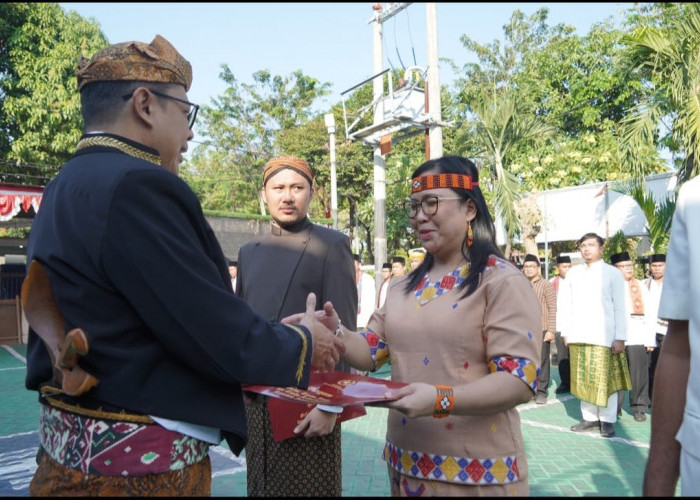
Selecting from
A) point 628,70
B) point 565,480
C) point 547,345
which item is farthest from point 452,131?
point 565,480

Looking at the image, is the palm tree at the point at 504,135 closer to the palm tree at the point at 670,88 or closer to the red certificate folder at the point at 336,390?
the palm tree at the point at 670,88

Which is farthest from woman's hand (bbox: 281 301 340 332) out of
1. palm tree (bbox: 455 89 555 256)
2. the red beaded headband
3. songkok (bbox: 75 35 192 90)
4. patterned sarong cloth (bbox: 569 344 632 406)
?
palm tree (bbox: 455 89 555 256)

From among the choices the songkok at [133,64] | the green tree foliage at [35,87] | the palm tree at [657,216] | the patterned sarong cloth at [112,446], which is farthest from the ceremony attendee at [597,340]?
the green tree foliage at [35,87]

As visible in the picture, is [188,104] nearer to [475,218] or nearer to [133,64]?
[133,64]

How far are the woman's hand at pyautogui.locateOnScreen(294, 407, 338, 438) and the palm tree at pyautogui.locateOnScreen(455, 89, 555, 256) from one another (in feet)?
42.5

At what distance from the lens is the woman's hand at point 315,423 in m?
2.46

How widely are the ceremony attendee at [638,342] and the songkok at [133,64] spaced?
6.53 m

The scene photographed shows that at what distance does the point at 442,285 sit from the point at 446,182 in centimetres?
41

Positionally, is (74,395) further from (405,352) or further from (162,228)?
(405,352)

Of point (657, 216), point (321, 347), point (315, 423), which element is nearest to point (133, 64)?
point (321, 347)

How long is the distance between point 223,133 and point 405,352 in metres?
30.2

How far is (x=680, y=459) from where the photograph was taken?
1493 mm

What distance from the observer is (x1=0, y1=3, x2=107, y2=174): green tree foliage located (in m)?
15.3

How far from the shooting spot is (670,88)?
29.5 feet
